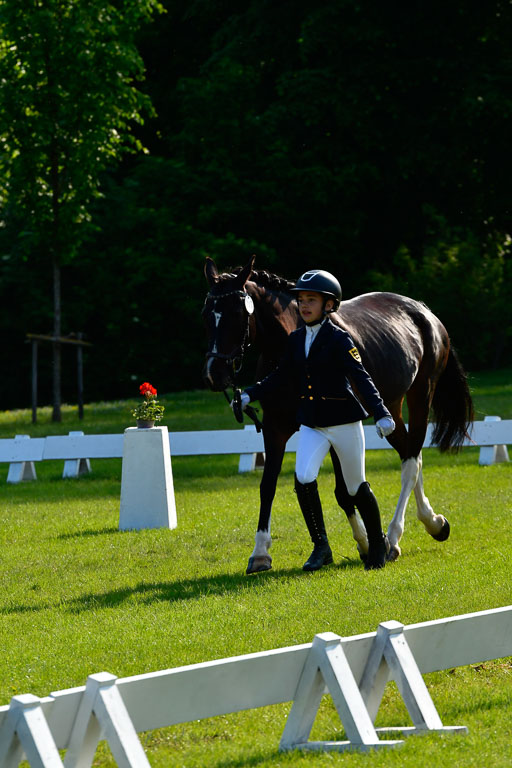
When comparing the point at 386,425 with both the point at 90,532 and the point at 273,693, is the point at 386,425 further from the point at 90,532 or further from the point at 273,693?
the point at 90,532

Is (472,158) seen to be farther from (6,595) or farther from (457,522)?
(6,595)

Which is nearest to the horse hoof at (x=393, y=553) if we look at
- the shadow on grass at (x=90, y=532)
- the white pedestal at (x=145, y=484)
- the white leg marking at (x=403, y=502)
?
the white leg marking at (x=403, y=502)

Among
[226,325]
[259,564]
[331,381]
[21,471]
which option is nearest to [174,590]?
[259,564]

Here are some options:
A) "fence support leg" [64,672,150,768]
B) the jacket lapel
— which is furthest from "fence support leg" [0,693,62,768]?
the jacket lapel

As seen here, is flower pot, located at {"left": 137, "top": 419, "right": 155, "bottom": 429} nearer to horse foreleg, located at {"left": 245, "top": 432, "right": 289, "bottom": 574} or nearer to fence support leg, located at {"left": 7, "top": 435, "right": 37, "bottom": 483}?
horse foreleg, located at {"left": 245, "top": 432, "right": 289, "bottom": 574}

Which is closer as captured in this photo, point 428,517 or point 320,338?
point 320,338

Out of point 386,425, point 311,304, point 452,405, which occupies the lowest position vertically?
point 452,405

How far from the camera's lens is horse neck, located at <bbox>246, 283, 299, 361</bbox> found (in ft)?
29.0

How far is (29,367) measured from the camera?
1609 inches

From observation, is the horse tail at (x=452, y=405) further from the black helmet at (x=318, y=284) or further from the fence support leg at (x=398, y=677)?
the fence support leg at (x=398, y=677)

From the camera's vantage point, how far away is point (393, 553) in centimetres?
902

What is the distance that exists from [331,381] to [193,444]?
7.23 m

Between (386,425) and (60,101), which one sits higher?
(60,101)

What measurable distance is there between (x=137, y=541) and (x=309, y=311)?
328 cm
